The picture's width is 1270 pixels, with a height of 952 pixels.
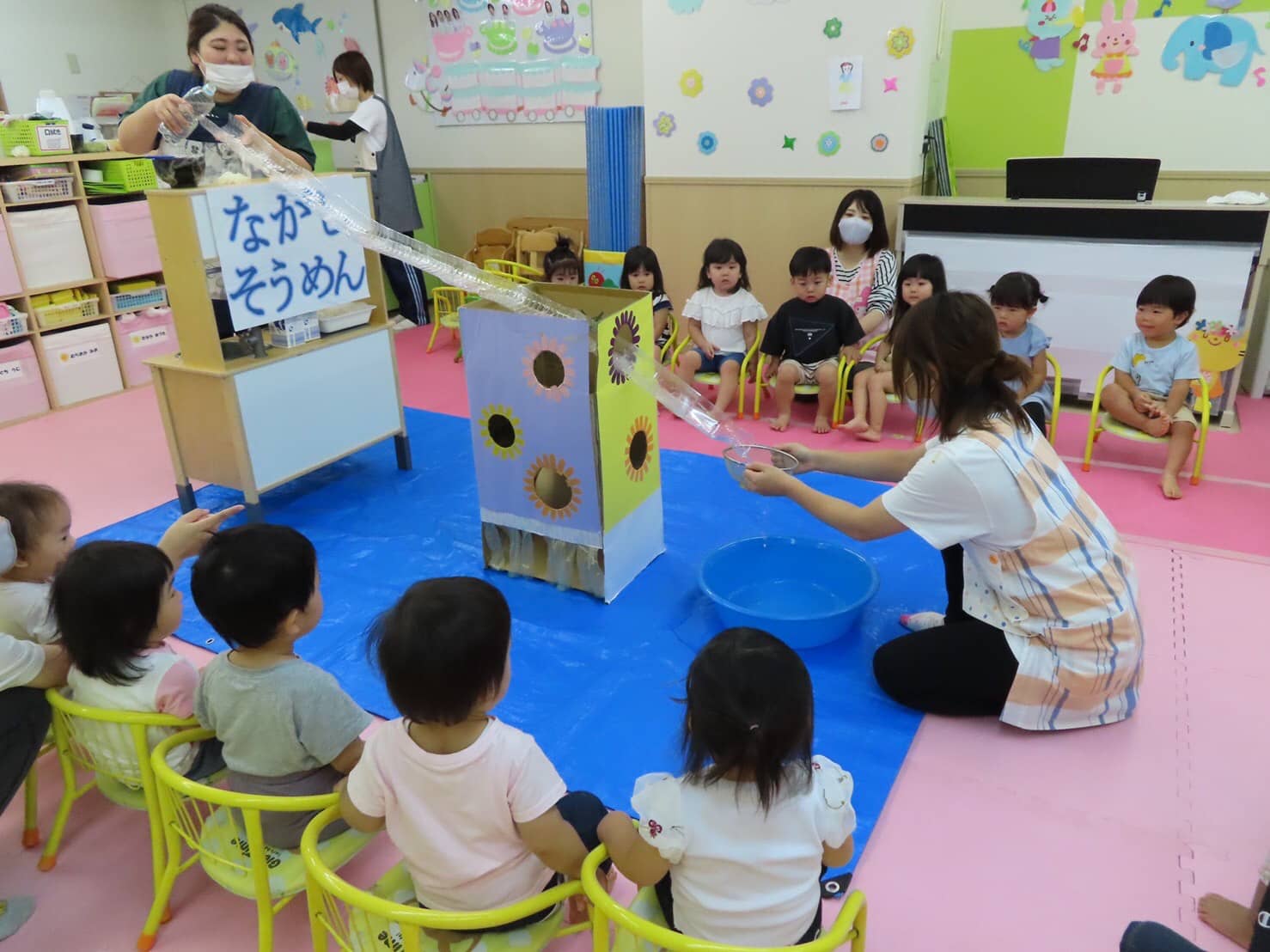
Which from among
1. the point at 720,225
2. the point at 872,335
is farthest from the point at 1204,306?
the point at 720,225

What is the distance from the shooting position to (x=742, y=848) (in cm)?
121

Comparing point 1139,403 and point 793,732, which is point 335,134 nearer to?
point 1139,403

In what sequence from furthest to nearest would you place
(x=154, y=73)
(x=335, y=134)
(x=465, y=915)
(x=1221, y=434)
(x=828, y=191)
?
1. (x=154, y=73)
2. (x=335, y=134)
3. (x=828, y=191)
4. (x=1221, y=434)
5. (x=465, y=915)

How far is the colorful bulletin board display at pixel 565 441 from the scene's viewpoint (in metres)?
2.57

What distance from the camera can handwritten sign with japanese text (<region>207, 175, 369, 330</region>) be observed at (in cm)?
300

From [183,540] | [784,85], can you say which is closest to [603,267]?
[784,85]

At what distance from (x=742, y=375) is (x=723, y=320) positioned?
32 cm

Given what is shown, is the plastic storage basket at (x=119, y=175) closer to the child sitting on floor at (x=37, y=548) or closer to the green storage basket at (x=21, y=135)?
the green storage basket at (x=21, y=135)

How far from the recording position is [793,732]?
1.17 meters

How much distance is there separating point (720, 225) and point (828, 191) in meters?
0.66

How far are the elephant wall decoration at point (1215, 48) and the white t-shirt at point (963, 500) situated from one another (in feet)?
12.0

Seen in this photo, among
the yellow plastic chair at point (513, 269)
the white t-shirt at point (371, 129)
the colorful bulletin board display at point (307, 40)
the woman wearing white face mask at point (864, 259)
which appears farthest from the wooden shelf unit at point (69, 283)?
the woman wearing white face mask at point (864, 259)

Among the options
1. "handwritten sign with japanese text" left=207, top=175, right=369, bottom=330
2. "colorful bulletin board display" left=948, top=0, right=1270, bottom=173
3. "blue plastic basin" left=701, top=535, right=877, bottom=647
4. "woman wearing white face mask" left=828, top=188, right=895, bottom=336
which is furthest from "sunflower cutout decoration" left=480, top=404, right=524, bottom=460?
"colorful bulletin board display" left=948, top=0, right=1270, bottom=173

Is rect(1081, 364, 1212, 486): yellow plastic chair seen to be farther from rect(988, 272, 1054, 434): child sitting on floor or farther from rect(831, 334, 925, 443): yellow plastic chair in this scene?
rect(831, 334, 925, 443): yellow plastic chair
